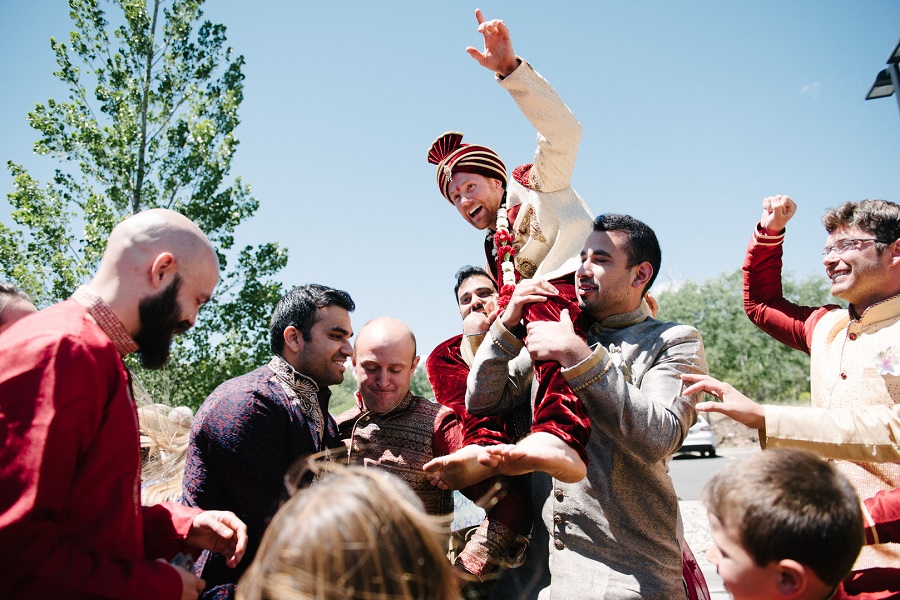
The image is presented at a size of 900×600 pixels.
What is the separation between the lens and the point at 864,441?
2.21m

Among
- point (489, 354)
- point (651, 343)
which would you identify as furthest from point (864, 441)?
point (489, 354)

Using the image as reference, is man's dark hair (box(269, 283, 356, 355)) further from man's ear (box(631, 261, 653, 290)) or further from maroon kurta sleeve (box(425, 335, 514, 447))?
man's ear (box(631, 261, 653, 290))

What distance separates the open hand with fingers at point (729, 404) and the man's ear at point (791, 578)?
2.19 ft

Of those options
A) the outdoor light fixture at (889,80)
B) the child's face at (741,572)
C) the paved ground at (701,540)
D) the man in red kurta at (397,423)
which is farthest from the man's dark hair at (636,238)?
the outdoor light fixture at (889,80)

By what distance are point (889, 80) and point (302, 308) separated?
6272 millimetres

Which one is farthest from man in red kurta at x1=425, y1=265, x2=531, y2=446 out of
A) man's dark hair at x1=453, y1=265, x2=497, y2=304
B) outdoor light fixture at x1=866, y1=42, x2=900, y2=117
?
outdoor light fixture at x1=866, y1=42, x2=900, y2=117

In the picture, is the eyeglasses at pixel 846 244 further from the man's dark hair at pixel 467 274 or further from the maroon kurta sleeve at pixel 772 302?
the man's dark hair at pixel 467 274

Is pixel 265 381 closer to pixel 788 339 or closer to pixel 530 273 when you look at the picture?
pixel 530 273

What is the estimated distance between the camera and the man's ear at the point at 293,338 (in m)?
3.09

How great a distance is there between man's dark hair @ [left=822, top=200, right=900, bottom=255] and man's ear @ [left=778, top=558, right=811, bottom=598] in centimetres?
174

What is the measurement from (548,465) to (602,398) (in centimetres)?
35

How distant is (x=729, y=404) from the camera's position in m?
2.21

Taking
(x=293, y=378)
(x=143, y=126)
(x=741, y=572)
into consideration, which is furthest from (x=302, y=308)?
(x=143, y=126)

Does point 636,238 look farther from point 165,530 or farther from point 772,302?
point 165,530
